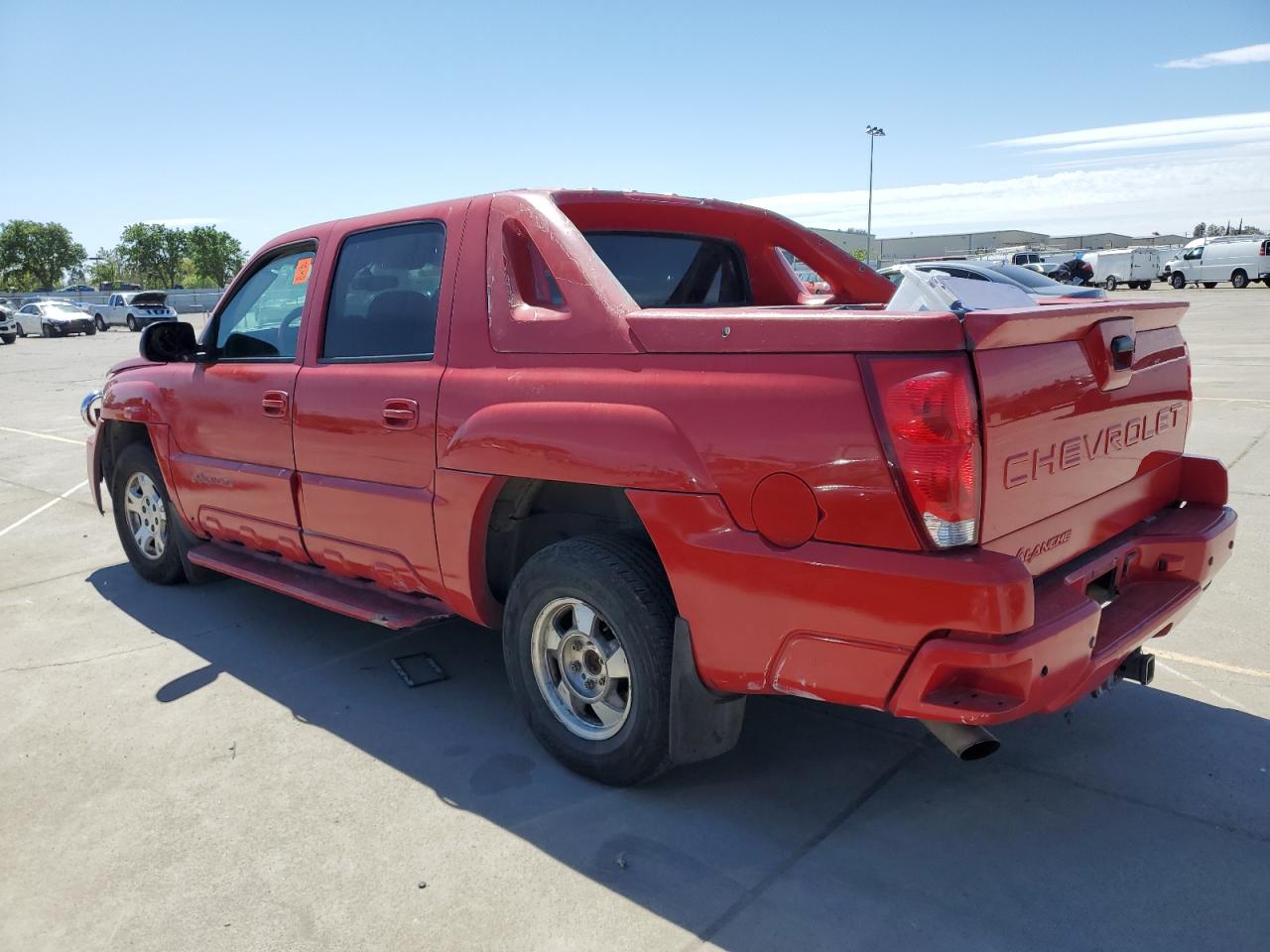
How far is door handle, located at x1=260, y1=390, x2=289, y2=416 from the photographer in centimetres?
411

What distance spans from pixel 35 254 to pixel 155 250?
34.8 feet

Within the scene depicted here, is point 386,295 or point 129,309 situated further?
point 129,309

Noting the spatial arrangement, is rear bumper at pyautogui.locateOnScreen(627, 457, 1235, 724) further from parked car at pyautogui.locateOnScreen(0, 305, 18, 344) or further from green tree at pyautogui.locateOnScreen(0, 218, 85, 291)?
green tree at pyautogui.locateOnScreen(0, 218, 85, 291)

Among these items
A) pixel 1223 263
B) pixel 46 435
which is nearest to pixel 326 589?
pixel 46 435

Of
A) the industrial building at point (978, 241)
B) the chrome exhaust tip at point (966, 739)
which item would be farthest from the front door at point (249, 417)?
the industrial building at point (978, 241)

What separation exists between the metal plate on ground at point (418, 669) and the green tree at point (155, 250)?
105 meters

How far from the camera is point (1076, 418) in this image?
264 cm

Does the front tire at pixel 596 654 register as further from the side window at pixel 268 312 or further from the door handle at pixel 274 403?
→ the side window at pixel 268 312

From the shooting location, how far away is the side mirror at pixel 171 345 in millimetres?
4676

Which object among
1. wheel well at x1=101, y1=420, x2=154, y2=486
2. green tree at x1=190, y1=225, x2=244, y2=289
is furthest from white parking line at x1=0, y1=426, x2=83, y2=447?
green tree at x1=190, y1=225, x2=244, y2=289

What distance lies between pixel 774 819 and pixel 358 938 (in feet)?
4.16

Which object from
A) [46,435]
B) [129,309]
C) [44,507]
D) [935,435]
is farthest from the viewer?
[129,309]

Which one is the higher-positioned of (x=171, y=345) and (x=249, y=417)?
(x=171, y=345)

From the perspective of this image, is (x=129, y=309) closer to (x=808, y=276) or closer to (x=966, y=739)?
(x=808, y=276)
